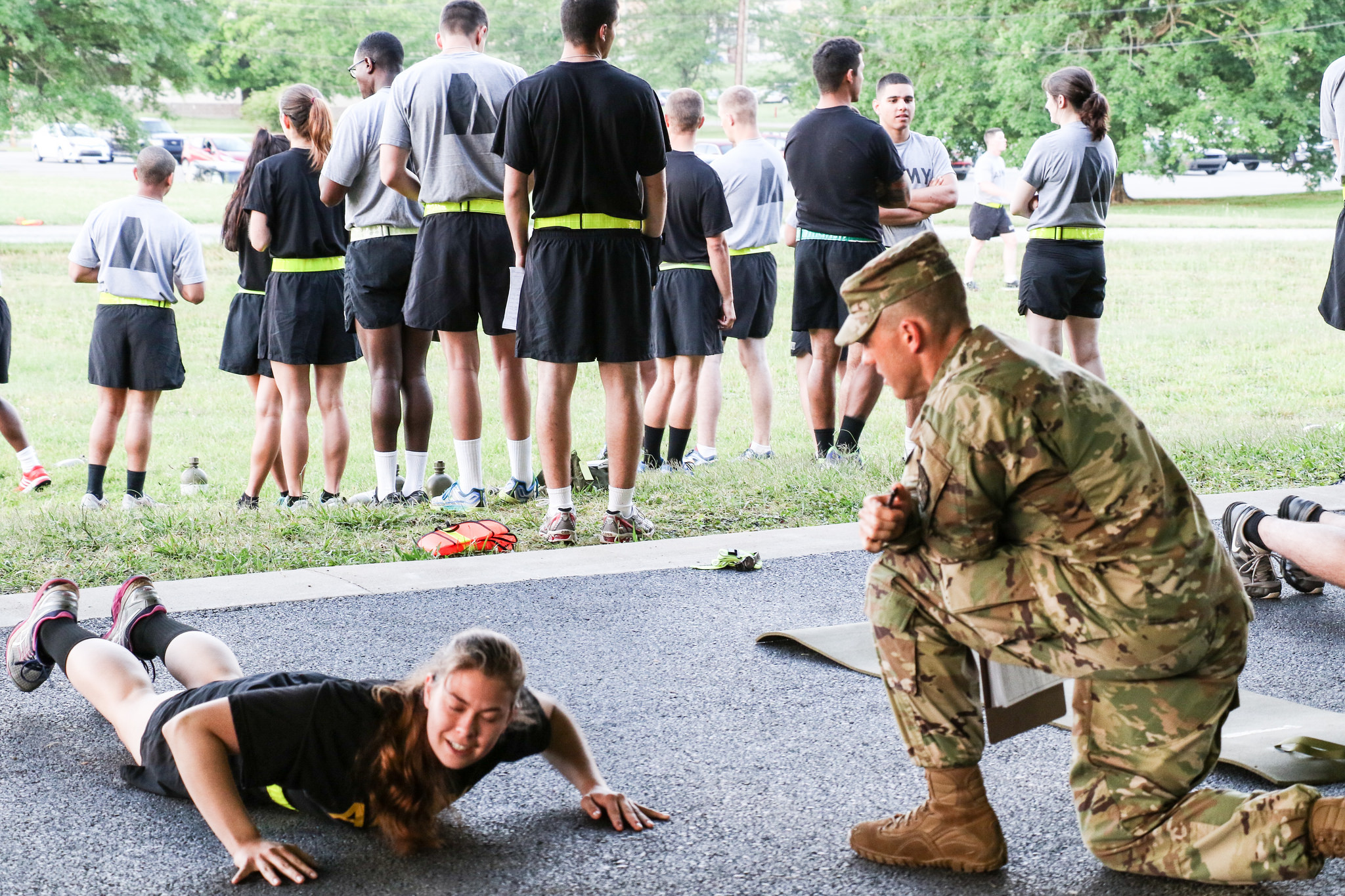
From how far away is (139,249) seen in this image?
7902 millimetres

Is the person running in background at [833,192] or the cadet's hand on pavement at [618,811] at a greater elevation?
the person running in background at [833,192]

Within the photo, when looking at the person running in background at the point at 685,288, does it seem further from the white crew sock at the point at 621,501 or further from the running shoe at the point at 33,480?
the running shoe at the point at 33,480

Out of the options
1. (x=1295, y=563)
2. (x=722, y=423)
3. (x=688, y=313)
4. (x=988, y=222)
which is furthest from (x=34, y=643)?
(x=988, y=222)

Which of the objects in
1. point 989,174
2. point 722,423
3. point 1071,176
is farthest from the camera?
point 989,174

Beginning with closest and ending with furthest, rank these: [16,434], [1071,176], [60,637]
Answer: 1. [60,637]
2. [1071,176]
3. [16,434]

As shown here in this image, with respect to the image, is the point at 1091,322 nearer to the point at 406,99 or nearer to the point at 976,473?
the point at 406,99

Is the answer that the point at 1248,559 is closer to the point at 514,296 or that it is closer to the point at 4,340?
the point at 514,296

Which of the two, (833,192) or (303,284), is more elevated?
(833,192)

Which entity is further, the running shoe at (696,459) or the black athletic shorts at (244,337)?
the running shoe at (696,459)

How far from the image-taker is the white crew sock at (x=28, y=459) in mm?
9156

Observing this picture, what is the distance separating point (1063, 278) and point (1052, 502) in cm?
523

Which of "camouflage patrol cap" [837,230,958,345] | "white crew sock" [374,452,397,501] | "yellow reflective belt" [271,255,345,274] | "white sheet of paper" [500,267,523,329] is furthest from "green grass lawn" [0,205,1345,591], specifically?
"camouflage patrol cap" [837,230,958,345]

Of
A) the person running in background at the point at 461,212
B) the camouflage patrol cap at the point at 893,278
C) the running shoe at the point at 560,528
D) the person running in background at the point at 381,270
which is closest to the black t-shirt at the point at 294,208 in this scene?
the person running in background at the point at 381,270

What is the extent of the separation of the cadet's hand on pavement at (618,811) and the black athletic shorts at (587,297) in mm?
2676
